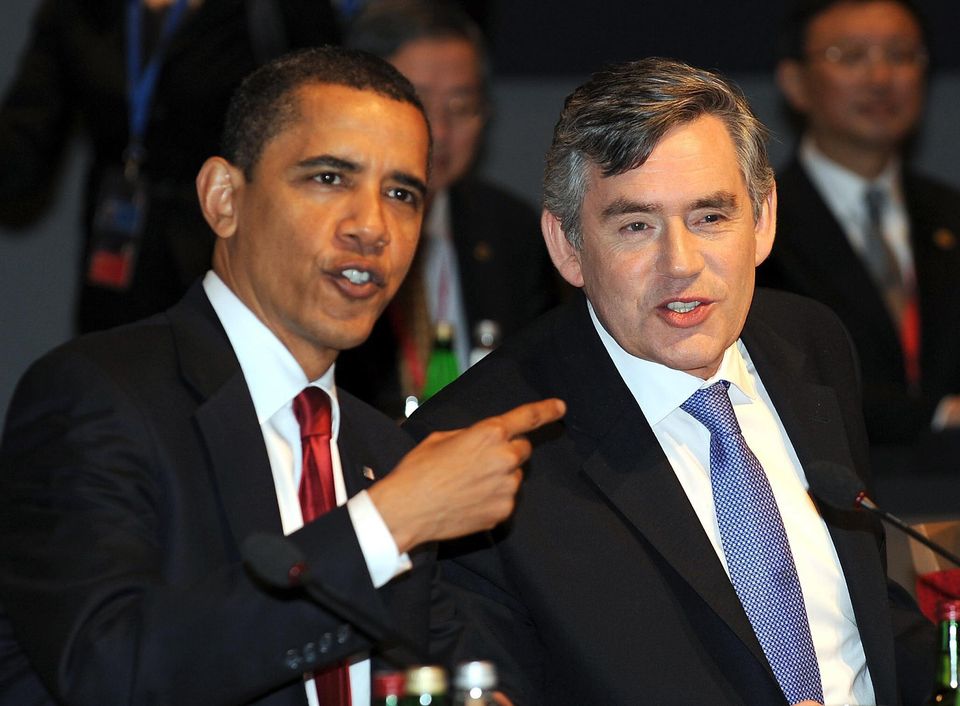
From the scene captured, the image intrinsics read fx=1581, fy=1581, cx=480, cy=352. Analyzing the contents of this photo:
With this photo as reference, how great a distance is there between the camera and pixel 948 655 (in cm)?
205

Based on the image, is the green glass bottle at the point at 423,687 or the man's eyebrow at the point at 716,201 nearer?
the green glass bottle at the point at 423,687

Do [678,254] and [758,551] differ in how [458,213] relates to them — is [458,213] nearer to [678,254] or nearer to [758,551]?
[678,254]

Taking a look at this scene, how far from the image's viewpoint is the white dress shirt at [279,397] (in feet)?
8.08

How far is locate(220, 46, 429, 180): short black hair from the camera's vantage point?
107 inches

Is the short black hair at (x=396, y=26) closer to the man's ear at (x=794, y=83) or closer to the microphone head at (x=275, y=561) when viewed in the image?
the man's ear at (x=794, y=83)

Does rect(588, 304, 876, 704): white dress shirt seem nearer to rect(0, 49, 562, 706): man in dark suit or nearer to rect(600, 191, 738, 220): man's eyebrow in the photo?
rect(600, 191, 738, 220): man's eyebrow

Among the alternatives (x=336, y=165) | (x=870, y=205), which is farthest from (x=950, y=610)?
(x=870, y=205)

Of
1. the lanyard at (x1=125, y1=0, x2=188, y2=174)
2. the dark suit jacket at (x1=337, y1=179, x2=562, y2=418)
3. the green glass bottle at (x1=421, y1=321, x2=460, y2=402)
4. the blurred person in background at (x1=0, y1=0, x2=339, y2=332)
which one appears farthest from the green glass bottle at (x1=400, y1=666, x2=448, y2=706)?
the dark suit jacket at (x1=337, y1=179, x2=562, y2=418)

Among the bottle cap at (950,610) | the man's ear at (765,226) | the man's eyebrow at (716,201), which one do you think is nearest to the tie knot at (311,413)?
the man's eyebrow at (716,201)

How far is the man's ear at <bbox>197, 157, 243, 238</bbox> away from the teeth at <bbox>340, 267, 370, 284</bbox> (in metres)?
0.27

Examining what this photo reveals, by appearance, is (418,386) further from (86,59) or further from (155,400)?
(155,400)

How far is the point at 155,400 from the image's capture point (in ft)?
7.85

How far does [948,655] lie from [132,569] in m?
1.10

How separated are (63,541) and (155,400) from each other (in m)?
0.29
